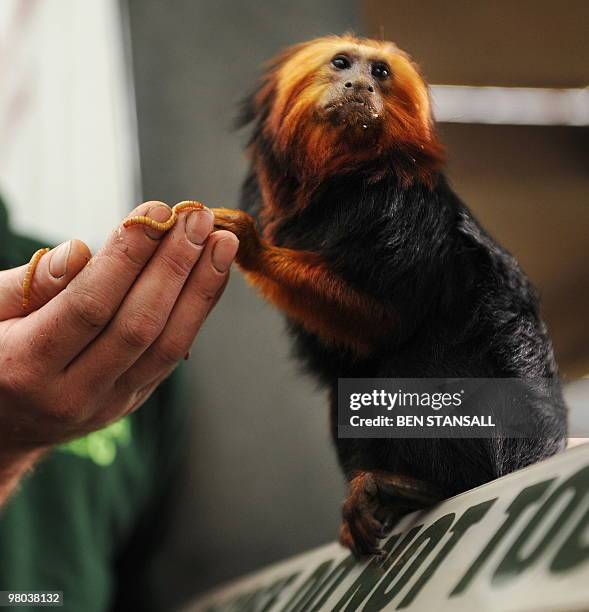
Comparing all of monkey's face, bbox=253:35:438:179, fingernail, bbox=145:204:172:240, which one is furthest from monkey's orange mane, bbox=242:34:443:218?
fingernail, bbox=145:204:172:240

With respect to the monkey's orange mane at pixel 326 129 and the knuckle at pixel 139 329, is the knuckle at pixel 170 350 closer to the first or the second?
the knuckle at pixel 139 329

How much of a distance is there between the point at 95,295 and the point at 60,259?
41 mm

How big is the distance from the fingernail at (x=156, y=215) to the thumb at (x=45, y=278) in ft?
0.21

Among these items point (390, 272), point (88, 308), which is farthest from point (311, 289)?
point (88, 308)

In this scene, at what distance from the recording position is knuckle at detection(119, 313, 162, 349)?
58cm

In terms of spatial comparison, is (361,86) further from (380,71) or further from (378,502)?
(378,502)

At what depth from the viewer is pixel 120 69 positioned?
78cm

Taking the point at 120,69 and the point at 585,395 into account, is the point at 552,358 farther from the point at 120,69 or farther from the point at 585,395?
the point at 120,69

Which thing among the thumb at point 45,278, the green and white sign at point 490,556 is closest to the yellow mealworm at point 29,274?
the thumb at point 45,278

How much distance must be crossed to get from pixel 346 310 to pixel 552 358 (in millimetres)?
142

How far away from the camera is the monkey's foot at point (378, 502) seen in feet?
1.89

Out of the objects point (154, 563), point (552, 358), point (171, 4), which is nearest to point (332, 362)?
point (552, 358)

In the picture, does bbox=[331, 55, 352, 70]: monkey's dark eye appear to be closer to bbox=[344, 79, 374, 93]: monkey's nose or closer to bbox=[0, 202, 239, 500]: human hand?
bbox=[344, 79, 374, 93]: monkey's nose

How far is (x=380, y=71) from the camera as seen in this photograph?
57 centimetres
